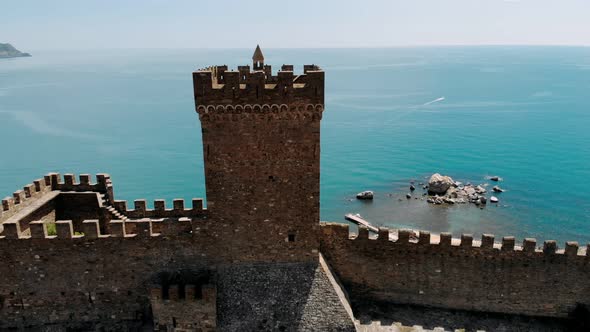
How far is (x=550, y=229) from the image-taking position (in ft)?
159

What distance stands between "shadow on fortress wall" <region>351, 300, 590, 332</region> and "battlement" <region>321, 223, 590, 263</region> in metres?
2.69

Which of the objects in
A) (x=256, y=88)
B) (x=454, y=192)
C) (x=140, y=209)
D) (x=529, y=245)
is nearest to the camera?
(x=256, y=88)

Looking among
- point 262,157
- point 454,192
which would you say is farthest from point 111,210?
point 454,192

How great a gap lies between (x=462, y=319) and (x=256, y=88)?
12601 mm

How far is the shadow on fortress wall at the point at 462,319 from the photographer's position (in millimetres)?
17703

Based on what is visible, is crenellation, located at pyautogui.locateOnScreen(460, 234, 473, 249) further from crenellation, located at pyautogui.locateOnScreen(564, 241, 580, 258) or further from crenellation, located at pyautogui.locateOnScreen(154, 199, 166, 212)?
crenellation, located at pyautogui.locateOnScreen(154, 199, 166, 212)

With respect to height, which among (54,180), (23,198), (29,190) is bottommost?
(23,198)

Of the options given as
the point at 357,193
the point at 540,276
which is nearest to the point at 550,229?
the point at 357,193

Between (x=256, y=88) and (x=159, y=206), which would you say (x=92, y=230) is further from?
(x=256, y=88)

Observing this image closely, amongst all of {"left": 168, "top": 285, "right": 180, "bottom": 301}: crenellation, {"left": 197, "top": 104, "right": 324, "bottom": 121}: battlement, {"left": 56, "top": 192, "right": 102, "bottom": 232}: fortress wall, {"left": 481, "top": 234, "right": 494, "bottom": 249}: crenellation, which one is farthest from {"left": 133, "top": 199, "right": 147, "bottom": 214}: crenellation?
{"left": 481, "top": 234, "right": 494, "bottom": 249}: crenellation

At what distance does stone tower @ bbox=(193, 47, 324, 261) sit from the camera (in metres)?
14.1

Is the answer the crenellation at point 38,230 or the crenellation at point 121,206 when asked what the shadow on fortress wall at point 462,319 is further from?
the crenellation at point 38,230

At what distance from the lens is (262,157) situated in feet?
49.4

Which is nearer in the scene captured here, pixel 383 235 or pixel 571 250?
pixel 571 250
